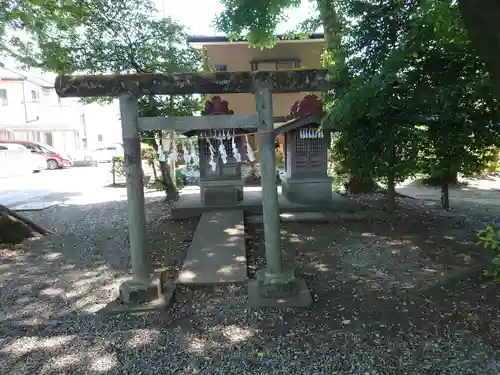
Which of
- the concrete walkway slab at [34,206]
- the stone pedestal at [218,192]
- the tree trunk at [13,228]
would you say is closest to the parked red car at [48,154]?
the concrete walkway slab at [34,206]

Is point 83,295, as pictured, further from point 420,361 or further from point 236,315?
point 420,361

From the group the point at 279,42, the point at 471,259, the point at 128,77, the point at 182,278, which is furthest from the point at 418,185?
the point at 128,77

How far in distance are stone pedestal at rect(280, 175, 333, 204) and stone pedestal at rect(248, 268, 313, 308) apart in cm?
579

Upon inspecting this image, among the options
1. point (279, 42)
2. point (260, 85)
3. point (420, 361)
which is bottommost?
point (420, 361)

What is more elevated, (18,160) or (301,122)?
(301,122)

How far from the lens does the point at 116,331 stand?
160 inches

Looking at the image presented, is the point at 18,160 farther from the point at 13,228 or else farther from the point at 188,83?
the point at 188,83

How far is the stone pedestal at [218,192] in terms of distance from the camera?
10.3 metres

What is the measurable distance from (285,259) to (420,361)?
335cm

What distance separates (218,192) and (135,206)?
5.71 m

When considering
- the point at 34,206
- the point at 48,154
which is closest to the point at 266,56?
the point at 34,206

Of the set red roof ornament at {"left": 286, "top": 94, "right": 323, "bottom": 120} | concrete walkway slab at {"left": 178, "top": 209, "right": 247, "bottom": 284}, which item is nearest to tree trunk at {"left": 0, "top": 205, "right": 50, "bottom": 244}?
concrete walkway slab at {"left": 178, "top": 209, "right": 247, "bottom": 284}

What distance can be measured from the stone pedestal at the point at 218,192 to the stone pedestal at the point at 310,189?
5.02 feet

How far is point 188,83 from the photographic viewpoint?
4516 mm
